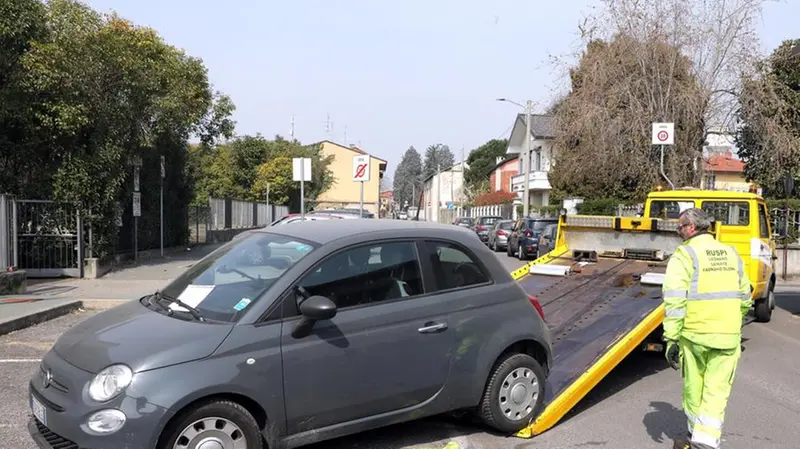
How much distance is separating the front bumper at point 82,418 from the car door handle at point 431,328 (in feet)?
5.84

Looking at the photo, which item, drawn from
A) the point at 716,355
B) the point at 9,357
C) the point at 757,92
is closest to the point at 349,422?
the point at 716,355

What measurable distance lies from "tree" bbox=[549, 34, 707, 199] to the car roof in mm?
19205

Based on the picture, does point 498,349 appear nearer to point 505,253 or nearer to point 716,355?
point 716,355

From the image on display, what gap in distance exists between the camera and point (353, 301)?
14.4 ft

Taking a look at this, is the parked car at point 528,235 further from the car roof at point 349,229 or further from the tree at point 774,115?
the car roof at point 349,229

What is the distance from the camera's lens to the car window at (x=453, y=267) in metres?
4.85

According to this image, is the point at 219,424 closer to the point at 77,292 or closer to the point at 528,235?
the point at 77,292

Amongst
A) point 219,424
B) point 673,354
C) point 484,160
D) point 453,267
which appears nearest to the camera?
point 219,424

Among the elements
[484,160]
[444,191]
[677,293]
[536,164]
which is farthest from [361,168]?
[444,191]

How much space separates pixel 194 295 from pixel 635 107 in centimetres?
2140

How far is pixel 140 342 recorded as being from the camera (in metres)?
3.84

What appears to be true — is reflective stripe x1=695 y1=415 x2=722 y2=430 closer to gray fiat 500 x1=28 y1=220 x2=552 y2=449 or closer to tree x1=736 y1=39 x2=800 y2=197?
gray fiat 500 x1=28 y1=220 x2=552 y2=449

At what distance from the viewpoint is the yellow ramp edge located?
516 cm

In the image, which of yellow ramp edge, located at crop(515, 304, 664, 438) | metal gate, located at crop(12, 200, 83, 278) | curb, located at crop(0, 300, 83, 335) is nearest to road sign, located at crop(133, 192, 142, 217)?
metal gate, located at crop(12, 200, 83, 278)
